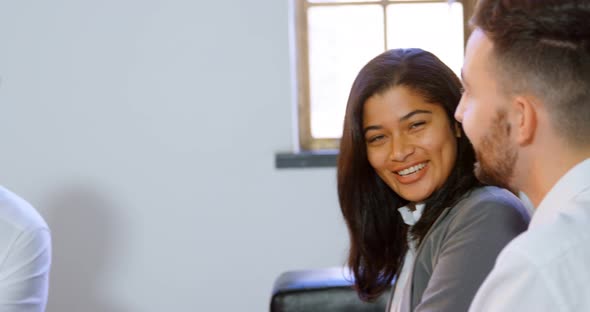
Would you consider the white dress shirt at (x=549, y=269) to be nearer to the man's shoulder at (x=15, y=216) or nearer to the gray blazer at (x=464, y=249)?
the gray blazer at (x=464, y=249)

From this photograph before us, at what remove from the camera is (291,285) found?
238cm

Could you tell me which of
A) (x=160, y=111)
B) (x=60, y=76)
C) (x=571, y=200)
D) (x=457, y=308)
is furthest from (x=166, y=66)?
(x=571, y=200)

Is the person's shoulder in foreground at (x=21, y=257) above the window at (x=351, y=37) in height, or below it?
below

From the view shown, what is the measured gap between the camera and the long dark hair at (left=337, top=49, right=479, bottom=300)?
1857 millimetres

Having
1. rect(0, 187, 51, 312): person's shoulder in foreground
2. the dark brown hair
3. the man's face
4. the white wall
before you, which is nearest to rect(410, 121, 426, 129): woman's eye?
the man's face

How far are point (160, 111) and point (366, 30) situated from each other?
926mm

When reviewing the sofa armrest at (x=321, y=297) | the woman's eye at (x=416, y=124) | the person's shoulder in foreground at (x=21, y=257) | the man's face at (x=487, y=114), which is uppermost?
the man's face at (x=487, y=114)

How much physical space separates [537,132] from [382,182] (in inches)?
37.8

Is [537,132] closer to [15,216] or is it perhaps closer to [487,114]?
[487,114]

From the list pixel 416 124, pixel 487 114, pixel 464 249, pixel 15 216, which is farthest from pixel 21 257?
pixel 487 114

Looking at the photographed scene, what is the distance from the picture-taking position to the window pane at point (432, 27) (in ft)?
12.2

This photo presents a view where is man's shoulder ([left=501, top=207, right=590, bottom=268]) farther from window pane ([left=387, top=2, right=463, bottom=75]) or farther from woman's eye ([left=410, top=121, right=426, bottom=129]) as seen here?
window pane ([left=387, top=2, right=463, bottom=75])

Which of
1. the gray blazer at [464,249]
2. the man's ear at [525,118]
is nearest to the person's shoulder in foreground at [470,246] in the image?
the gray blazer at [464,249]

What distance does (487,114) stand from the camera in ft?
4.03
